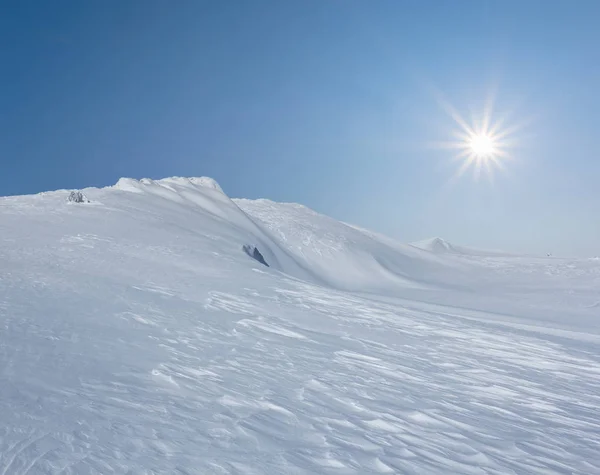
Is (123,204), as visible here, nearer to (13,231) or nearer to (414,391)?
(13,231)

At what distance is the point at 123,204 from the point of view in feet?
86.1

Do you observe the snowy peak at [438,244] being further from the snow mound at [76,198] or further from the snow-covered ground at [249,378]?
the snow-covered ground at [249,378]

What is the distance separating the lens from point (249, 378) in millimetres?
5297

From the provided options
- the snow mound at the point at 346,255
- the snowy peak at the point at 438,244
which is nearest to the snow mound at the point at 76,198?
the snow mound at the point at 346,255

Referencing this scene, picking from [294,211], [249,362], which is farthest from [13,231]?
[294,211]

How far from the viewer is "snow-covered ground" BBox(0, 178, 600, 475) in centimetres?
339

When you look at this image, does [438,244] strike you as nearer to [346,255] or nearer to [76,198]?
[346,255]

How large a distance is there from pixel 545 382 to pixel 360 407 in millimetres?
3989

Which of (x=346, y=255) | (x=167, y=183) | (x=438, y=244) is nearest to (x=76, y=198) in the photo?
(x=167, y=183)

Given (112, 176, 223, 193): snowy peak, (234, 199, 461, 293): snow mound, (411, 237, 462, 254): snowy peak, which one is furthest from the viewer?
(411, 237, 462, 254): snowy peak

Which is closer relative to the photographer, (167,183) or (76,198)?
(76,198)

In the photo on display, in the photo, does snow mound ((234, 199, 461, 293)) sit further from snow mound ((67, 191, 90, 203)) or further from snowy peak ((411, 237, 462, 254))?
snowy peak ((411, 237, 462, 254))

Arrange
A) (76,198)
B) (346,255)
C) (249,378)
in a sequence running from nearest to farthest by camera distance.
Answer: (249,378)
(76,198)
(346,255)

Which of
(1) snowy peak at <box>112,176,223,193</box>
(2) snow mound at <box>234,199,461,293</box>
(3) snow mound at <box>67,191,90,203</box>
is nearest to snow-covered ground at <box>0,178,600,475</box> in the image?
(3) snow mound at <box>67,191,90,203</box>
